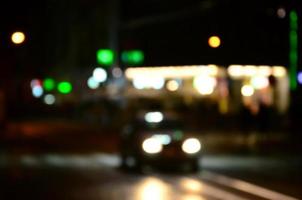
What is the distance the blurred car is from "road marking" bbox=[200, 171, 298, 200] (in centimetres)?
73

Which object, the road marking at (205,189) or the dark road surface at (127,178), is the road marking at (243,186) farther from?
the road marking at (205,189)

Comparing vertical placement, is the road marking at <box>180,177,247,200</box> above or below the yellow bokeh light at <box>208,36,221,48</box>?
below

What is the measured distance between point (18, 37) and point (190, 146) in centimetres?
606

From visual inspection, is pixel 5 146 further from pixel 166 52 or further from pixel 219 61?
pixel 166 52

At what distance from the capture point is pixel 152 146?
26.0 metres

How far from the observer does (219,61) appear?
37.1 meters

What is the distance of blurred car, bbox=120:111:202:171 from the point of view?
84.9 feet

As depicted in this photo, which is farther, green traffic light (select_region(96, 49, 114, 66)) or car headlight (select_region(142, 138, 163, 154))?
green traffic light (select_region(96, 49, 114, 66))

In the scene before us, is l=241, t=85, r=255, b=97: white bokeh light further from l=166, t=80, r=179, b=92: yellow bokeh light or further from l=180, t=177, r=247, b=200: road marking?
l=180, t=177, r=247, b=200: road marking

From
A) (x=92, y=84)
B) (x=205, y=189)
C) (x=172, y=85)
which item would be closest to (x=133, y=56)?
(x=92, y=84)

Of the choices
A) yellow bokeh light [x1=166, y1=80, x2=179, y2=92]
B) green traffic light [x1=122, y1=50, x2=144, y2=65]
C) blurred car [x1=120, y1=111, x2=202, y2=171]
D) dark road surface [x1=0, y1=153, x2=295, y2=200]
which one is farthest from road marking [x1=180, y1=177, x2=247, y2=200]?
yellow bokeh light [x1=166, y1=80, x2=179, y2=92]

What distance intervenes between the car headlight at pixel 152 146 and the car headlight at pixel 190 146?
0.68 metres

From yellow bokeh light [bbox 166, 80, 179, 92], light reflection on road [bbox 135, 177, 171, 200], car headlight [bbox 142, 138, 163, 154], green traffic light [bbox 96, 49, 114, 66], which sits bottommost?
light reflection on road [bbox 135, 177, 171, 200]

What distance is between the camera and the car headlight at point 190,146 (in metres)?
26.0
